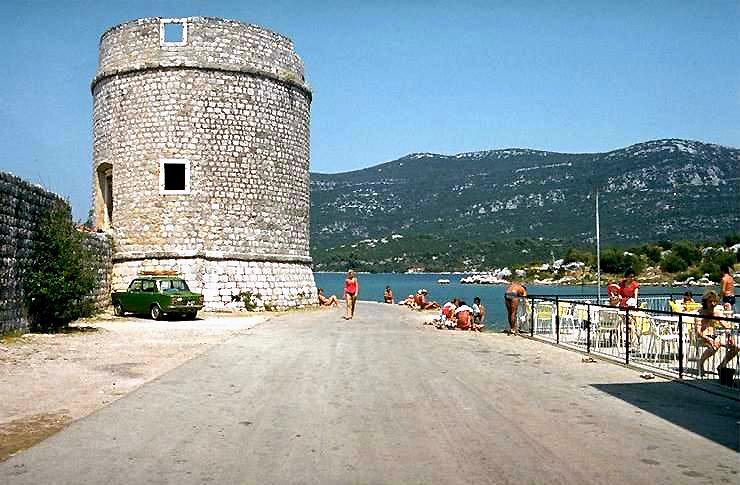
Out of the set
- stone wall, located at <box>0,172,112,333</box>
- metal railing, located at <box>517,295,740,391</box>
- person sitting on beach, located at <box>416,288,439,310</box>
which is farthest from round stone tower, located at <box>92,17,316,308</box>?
metal railing, located at <box>517,295,740,391</box>

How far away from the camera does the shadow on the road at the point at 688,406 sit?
7.96 meters

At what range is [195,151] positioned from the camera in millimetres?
27312

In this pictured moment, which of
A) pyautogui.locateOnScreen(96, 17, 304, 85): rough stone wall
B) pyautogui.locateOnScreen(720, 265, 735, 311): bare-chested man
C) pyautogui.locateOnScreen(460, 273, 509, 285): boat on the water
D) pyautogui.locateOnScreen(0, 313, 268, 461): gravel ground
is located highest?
pyautogui.locateOnScreen(96, 17, 304, 85): rough stone wall

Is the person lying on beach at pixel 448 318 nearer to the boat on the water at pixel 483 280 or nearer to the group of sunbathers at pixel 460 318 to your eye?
the group of sunbathers at pixel 460 318

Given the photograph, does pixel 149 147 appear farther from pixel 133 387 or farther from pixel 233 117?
pixel 133 387

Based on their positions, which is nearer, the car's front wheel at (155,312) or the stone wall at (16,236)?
the stone wall at (16,236)

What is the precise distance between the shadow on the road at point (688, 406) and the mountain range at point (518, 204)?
7627cm

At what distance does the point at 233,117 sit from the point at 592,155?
372 ft

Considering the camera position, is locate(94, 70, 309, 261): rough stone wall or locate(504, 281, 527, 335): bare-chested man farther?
Answer: locate(94, 70, 309, 261): rough stone wall

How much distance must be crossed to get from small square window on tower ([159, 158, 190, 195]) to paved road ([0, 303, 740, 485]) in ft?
49.7

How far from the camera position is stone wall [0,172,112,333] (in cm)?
1619

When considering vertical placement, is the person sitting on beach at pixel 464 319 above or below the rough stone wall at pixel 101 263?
below

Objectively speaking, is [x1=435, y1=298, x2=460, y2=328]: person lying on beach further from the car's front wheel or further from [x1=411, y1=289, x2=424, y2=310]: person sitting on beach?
[x1=411, y1=289, x2=424, y2=310]: person sitting on beach

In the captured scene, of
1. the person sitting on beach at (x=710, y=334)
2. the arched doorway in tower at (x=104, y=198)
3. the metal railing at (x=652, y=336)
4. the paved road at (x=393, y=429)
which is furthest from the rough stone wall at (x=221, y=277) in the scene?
the person sitting on beach at (x=710, y=334)
